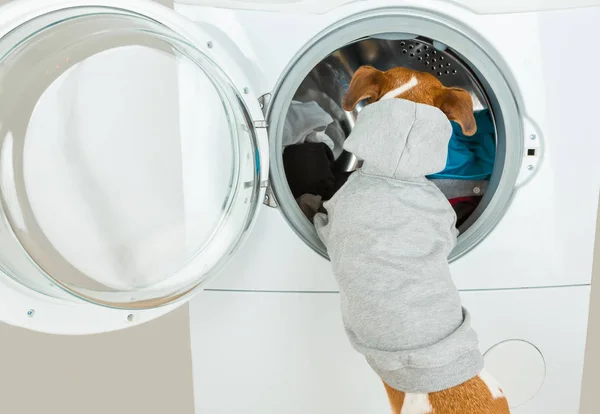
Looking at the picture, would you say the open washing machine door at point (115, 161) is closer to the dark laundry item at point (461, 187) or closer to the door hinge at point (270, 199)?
the door hinge at point (270, 199)

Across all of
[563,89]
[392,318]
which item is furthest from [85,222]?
[563,89]

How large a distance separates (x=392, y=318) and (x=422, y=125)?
1.05 feet

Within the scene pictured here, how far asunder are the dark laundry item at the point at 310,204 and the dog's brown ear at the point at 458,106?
1.02 feet

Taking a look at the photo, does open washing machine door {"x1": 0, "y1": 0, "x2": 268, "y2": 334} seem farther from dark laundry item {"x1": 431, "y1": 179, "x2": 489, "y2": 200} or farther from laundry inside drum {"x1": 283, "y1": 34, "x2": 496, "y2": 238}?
dark laundry item {"x1": 431, "y1": 179, "x2": 489, "y2": 200}

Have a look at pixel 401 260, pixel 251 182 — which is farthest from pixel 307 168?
pixel 401 260

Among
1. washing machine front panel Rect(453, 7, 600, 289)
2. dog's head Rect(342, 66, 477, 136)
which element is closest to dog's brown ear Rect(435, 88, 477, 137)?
dog's head Rect(342, 66, 477, 136)

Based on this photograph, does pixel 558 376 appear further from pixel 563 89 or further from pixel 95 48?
pixel 95 48

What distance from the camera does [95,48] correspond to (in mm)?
774

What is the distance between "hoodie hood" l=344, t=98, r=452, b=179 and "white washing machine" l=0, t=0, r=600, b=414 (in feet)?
0.53

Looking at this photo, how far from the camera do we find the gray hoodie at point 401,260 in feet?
2.46

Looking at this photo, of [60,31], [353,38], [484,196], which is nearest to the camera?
[60,31]

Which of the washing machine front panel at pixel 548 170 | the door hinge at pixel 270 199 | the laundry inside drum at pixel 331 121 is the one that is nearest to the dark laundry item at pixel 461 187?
the laundry inside drum at pixel 331 121

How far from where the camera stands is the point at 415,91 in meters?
0.86

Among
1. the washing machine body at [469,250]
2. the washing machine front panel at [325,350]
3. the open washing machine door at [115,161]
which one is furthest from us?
the washing machine front panel at [325,350]
